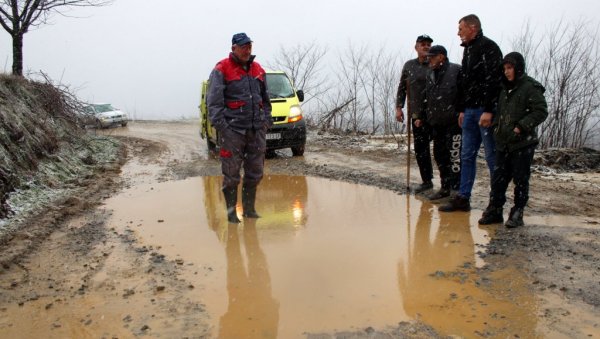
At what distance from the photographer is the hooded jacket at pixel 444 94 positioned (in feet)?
17.9

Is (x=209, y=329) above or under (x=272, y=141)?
under

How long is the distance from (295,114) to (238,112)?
17.0 ft

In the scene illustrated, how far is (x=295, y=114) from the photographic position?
1002cm

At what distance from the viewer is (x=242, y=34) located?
475 centimetres

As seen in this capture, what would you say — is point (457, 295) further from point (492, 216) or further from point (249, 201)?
point (249, 201)

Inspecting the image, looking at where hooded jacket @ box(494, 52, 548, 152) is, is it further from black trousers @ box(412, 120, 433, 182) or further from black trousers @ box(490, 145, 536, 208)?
black trousers @ box(412, 120, 433, 182)

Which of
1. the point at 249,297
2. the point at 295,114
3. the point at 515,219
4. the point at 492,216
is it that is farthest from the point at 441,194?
the point at 295,114

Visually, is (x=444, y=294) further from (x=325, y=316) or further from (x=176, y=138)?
(x=176, y=138)

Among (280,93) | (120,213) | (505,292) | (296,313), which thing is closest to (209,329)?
(296,313)

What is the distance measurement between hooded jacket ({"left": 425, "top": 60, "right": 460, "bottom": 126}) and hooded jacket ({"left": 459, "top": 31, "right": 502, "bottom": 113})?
411mm

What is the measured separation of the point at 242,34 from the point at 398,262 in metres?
2.67

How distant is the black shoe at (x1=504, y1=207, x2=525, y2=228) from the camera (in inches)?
179

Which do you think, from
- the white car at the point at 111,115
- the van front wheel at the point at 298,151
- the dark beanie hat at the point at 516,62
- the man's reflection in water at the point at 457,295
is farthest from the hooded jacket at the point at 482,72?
the white car at the point at 111,115

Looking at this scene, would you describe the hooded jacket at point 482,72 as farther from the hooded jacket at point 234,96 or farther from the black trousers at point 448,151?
the hooded jacket at point 234,96
